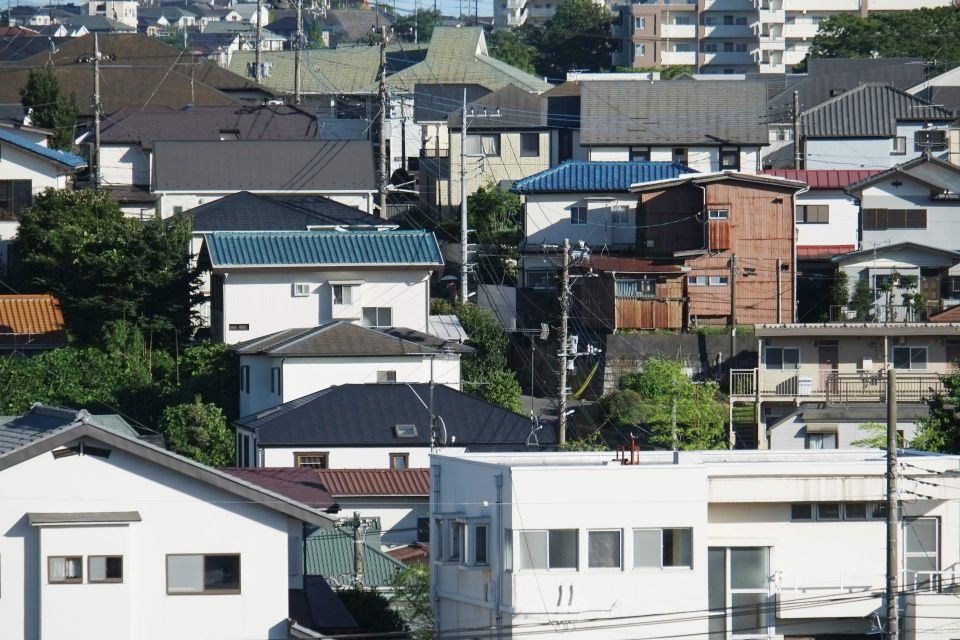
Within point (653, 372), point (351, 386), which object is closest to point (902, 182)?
point (653, 372)

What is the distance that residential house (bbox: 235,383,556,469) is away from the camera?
25.7 meters

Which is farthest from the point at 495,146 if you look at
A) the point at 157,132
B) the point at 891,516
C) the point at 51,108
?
the point at 891,516

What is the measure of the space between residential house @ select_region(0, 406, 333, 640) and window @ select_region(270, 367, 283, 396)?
13238 millimetres

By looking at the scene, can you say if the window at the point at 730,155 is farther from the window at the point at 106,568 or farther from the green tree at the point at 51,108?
the window at the point at 106,568

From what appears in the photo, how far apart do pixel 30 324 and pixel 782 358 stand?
1341cm

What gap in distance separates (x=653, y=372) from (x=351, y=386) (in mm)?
5947

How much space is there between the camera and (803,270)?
36.0 metres

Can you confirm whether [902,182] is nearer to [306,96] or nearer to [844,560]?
[844,560]

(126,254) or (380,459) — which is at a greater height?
(126,254)

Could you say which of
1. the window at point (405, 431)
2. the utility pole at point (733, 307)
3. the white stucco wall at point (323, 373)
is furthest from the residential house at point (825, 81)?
the window at point (405, 431)

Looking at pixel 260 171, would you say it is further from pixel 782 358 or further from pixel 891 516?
pixel 891 516

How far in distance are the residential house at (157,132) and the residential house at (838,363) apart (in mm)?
15249

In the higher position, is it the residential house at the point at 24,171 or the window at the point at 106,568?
the residential house at the point at 24,171

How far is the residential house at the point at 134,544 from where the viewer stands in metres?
15.4
